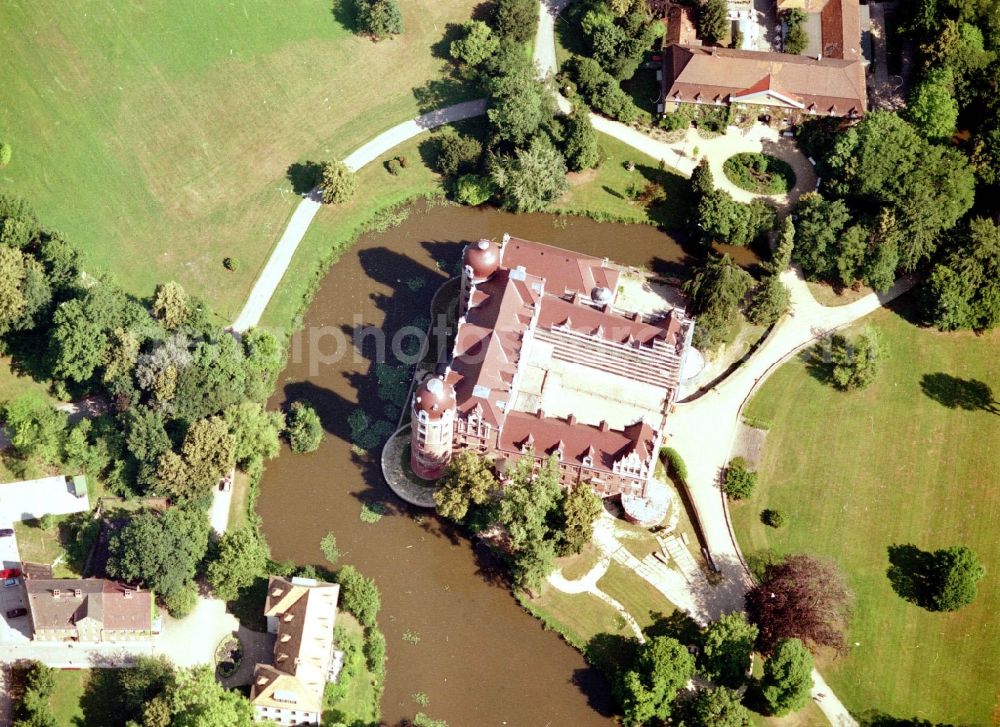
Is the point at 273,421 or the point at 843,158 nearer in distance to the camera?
the point at 273,421

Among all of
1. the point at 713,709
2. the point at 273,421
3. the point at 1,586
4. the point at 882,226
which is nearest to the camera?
the point at 713,709

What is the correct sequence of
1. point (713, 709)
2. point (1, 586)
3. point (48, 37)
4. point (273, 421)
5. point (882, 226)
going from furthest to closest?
point (48, 37) < point (882, 226) < point (273, 421) < point (1, 586) < point (713, 709)

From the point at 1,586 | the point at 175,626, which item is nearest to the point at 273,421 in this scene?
the point at 175,626

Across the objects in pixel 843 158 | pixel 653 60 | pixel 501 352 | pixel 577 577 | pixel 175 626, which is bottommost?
pixel 175 626

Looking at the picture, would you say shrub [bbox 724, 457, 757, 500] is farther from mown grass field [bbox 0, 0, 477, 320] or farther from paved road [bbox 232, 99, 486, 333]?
mown grass field [bbox 0, 0, 477, 320]

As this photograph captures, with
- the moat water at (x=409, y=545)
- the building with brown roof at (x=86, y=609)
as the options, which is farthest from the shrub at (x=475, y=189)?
the building with brown roof at (x=86, y=609)

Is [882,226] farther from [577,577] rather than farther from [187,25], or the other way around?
[187,25]

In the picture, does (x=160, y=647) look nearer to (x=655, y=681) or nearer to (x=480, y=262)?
(x=655, y=681)
